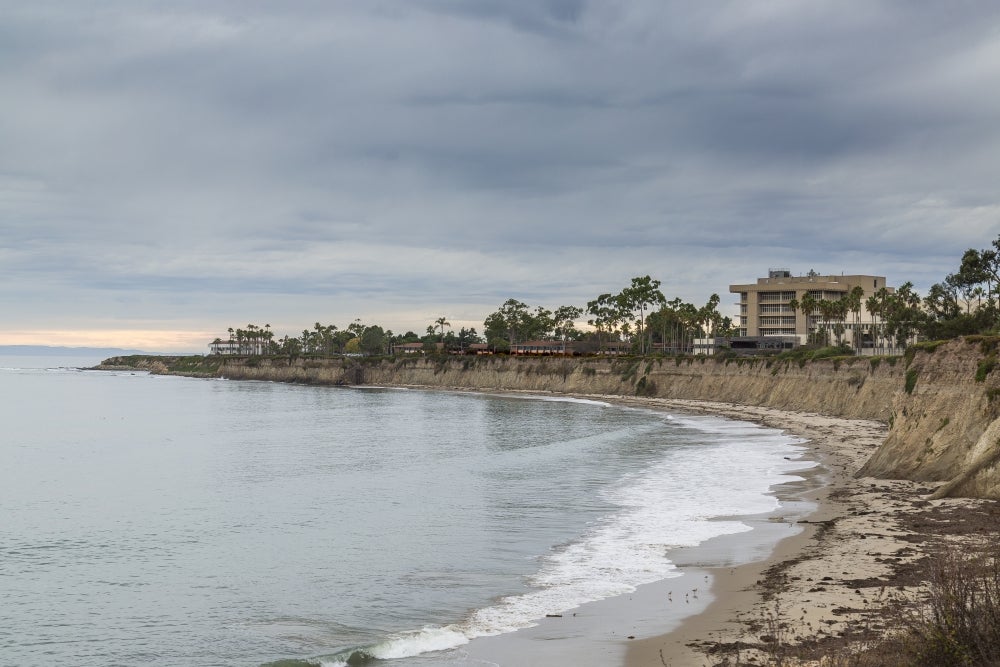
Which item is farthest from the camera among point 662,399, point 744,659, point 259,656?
point 662,399

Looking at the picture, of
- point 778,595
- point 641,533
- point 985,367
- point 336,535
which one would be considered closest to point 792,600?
point 778,595

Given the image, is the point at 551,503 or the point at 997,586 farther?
the point at 551,503

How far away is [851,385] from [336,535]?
196ft

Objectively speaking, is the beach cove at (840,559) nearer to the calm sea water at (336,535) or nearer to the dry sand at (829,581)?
the dry sand at (829,581)

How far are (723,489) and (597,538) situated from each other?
35.3ft

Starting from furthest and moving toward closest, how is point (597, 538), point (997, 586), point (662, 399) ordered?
point (662, 399), point (597, 538), point (997, 586)

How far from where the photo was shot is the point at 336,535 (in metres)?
26.5

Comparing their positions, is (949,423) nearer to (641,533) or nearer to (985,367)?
(985,367)

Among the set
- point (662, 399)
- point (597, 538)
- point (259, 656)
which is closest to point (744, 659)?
point (259, 656)

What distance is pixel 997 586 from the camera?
10273mm

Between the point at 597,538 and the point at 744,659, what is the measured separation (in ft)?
39.7

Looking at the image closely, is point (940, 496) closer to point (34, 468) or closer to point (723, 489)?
point (723, 489)

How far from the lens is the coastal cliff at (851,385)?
1158 inches

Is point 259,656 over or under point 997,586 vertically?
under
